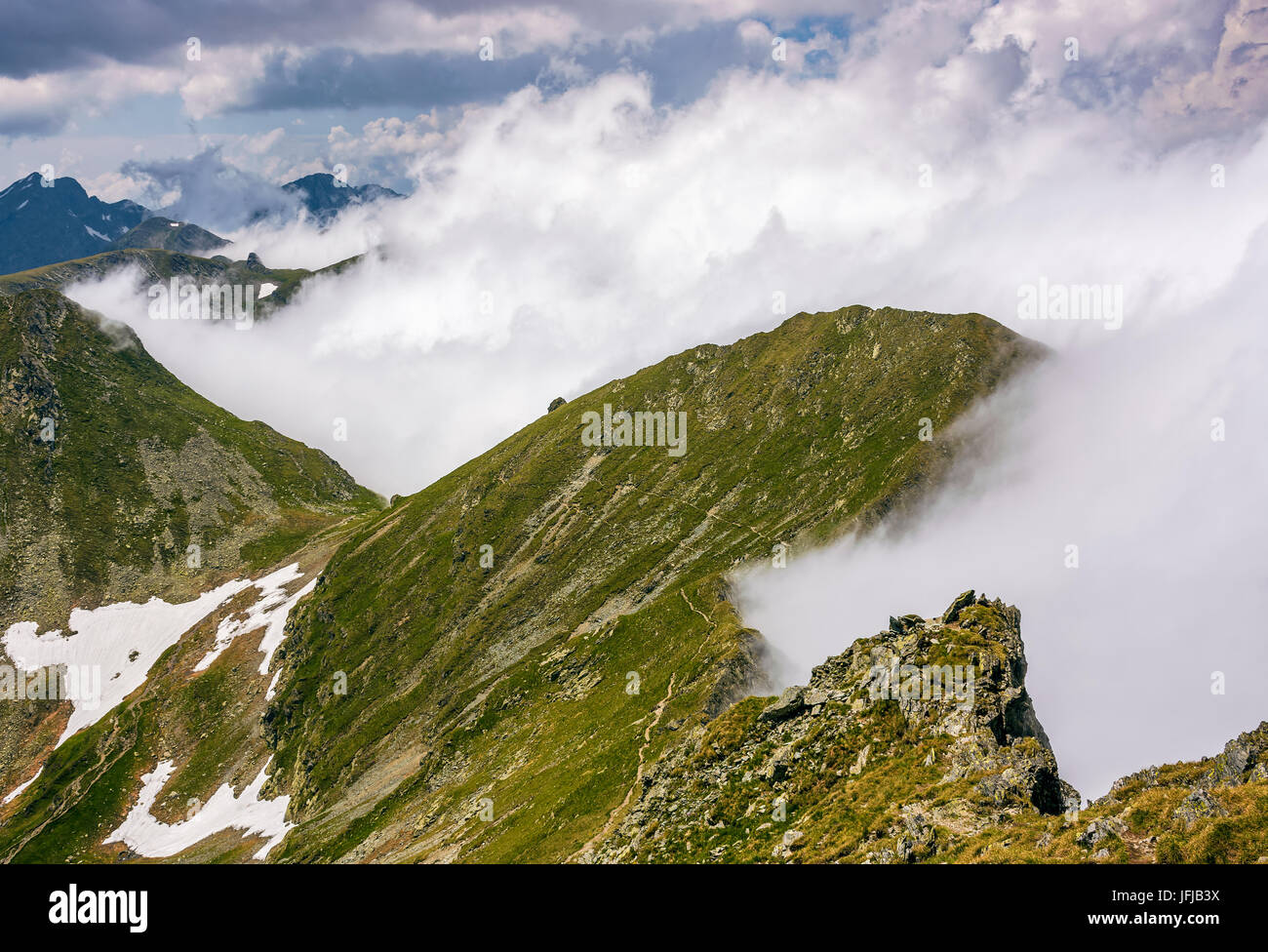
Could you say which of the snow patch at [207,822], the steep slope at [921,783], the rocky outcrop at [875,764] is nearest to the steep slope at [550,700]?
the snow patch at [207,822]

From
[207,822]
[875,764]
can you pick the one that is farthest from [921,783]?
[207,822]

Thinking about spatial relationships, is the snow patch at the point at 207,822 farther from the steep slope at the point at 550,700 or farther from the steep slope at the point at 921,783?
the steep slope at the point at 921,783

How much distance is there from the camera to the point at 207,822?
176000 mm

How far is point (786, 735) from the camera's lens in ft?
203

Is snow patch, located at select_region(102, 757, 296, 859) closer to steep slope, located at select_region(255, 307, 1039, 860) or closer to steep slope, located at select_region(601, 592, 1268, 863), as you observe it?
steep slope, located at select_region(255, 307, 1039, 860)

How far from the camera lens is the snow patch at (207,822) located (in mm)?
167500

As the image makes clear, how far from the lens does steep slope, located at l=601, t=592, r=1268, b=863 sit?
3294cm

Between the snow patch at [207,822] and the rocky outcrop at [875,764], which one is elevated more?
the rocky outcrop at [875,764]

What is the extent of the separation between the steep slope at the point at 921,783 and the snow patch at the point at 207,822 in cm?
12794

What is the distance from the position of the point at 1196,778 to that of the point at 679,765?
39803 millimetres
